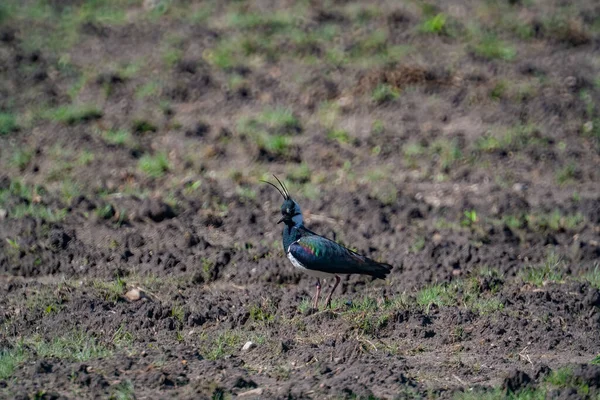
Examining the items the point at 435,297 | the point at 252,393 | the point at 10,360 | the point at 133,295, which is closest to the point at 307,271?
the point at 435,297

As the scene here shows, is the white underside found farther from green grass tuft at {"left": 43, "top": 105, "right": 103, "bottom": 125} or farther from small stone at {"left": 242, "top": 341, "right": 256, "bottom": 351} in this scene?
green grass tuft at {"left": 43, "top": 105, "right": 103, "bottom": 125}

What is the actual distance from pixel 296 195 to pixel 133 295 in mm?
3169

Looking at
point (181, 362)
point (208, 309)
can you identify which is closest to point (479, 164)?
point (208, 309)

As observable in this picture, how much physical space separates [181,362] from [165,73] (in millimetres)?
7544

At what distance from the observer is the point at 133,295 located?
8516mm

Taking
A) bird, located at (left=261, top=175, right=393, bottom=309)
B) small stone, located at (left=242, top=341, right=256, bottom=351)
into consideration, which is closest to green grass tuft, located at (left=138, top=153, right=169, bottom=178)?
bird, located at (left=261, top=175, right=393, bottom=309)

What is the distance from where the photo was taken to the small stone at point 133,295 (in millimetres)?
8477

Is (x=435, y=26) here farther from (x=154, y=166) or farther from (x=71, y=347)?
(x=71, y=347)

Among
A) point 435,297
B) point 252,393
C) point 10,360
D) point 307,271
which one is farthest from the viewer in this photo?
point 435,297

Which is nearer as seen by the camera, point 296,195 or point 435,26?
point 296,195

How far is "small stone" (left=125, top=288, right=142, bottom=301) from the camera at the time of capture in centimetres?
848

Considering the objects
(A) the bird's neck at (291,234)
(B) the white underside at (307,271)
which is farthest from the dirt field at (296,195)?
(A) the bird's neck at (291,234)

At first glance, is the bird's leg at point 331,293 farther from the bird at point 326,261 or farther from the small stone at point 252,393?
the small stone at point 252,393

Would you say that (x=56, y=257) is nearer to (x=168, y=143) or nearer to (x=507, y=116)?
(x=168, y=143)
